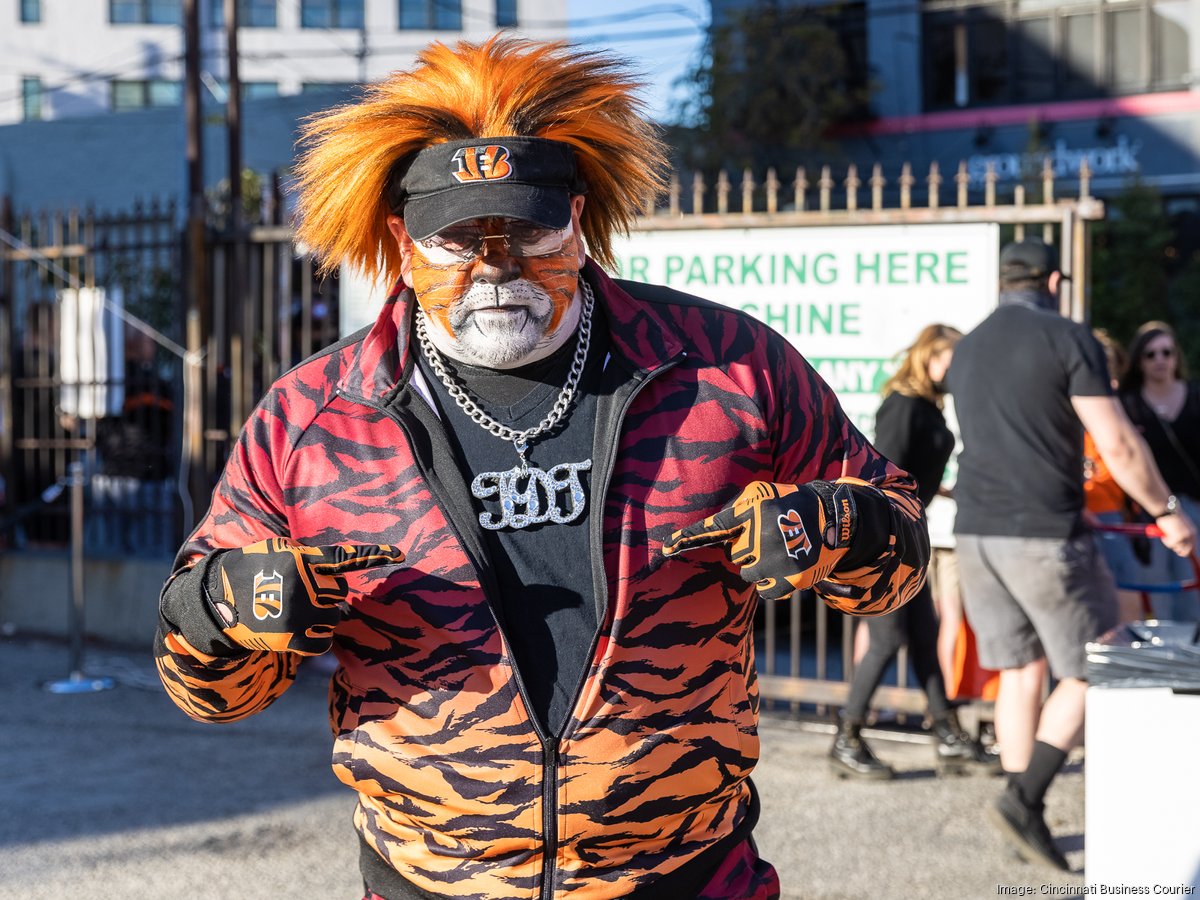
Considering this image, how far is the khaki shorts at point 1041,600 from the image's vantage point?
4562mm

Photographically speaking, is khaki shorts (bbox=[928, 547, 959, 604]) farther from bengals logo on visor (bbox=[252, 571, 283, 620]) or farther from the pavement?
bengals logo on visor (bbox=[252, 571, 283, 620])

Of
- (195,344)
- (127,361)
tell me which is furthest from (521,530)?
(127,361)

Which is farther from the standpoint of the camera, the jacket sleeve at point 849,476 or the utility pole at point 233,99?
the utility pole at point 233,99

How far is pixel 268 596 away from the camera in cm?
194

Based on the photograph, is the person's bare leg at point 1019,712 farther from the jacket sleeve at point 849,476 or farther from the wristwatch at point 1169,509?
the jacket sleeve at point 849,476

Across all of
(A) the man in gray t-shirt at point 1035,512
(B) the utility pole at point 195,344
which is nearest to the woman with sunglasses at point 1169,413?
(A) the man in gray t-shirt at point 1035,512

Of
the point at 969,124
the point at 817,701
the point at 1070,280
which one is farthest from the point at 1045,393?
the point at 969,124

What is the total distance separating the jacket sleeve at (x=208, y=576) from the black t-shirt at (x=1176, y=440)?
5.73m

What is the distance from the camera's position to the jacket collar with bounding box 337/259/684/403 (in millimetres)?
2184

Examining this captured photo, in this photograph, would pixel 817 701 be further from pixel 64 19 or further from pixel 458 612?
pixel 64 19

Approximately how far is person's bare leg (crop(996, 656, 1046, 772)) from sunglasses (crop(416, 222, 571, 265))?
10.3 ft

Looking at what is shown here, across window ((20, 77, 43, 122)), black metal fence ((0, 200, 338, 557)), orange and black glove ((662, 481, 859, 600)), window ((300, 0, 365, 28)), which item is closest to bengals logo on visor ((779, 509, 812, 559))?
orange and black glove ((662, 481, 859, 600))

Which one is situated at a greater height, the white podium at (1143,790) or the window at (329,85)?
the window at (329,85)

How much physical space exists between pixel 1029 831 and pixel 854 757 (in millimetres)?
1179
